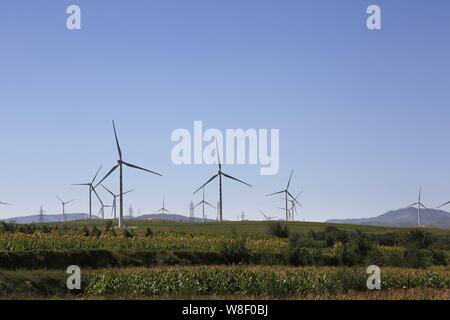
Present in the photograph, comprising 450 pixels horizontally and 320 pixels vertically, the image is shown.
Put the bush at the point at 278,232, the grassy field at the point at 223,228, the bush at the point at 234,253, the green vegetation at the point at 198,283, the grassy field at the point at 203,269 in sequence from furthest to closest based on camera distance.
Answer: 1. the grassy field at the point at 223,228
2. the bush at the point at 278,232
3. the bush at the point at 234,253
4. the green vegetation at the point at 198,283
5. the grassy field at the point at 203,269

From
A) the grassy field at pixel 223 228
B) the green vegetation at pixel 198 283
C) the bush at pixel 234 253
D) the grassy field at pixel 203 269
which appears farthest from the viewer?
the grassy field at pixel 223 228

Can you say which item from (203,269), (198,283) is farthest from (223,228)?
(198,283)

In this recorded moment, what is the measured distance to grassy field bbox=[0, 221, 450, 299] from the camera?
30.7 meters

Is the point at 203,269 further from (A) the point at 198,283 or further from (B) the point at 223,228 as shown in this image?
(B) the point at 223,228

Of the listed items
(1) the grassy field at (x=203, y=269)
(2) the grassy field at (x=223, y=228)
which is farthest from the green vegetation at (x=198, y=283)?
(2) the grassy field at (x=223, y=228)

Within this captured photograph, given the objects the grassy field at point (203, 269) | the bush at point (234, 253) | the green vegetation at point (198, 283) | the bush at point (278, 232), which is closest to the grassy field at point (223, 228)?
the bush at point (278, 232)

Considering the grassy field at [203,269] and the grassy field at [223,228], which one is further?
the grassy field at [223,228]

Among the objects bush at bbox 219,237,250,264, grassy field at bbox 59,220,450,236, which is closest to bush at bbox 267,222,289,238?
grassy field at bbox 59,220,450,236

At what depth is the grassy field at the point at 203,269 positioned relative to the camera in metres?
30.7

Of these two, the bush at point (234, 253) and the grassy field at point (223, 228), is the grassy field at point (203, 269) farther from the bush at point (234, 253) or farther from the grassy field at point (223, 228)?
the grassy field at point (223, 228)

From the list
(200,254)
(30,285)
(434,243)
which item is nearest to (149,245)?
(200,254)

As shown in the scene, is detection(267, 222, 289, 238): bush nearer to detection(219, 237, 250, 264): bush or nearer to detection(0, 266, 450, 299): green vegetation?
detection(219, 237, 250, 264): bush

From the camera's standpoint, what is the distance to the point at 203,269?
36.4 m

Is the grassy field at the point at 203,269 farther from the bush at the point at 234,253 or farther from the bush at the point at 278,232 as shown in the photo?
the bush at the point at 278,232
